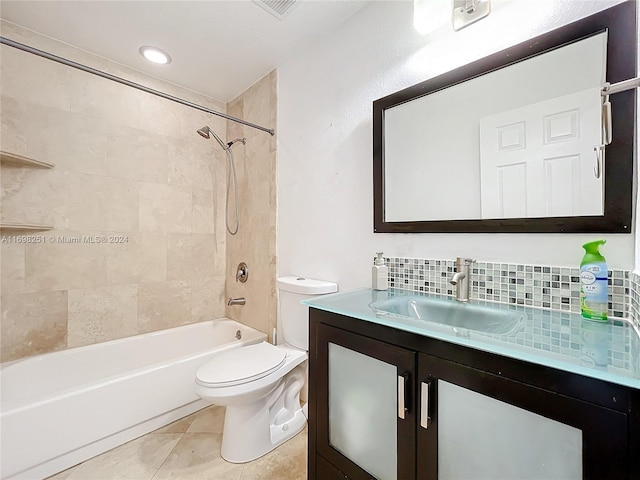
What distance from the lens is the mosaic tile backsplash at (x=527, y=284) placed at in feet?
2.68

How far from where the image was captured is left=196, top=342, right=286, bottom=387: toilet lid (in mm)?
1322

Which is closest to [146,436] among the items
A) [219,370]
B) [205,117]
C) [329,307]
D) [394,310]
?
[219,370]

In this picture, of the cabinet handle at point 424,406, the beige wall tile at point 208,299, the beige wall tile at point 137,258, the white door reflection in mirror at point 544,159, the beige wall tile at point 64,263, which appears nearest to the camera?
the cabinet handle at point 424,406

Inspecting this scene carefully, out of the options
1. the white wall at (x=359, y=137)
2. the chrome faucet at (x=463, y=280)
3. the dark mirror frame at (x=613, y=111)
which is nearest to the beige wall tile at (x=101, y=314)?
the white wall at (x=359, y=137)

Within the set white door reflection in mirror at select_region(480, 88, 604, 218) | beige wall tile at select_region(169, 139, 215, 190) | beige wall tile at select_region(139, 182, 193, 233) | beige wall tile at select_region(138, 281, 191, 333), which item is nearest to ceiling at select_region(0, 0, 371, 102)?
beige wall tile at select_region(169, 139, 215, 190)

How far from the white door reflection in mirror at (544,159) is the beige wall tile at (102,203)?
2.26m

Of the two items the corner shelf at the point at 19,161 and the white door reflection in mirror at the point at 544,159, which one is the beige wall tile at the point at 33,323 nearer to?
the corner shelf at the point at 19,161

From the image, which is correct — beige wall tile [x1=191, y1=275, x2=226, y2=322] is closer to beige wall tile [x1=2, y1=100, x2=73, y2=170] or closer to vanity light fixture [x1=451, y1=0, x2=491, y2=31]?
beige wall tile [x1=2, y1=100, x2=73, y2=170]

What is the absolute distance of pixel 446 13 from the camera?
1.16m

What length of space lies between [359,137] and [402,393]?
1.23 m

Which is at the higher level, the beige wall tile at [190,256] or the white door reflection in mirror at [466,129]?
the white door reflection in mirror at [466,129]

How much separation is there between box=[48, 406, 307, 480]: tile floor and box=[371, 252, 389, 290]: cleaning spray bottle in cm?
97

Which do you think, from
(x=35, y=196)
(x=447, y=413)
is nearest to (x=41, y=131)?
(x=35, y=196)

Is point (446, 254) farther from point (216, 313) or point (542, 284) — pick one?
point (216, 313)
